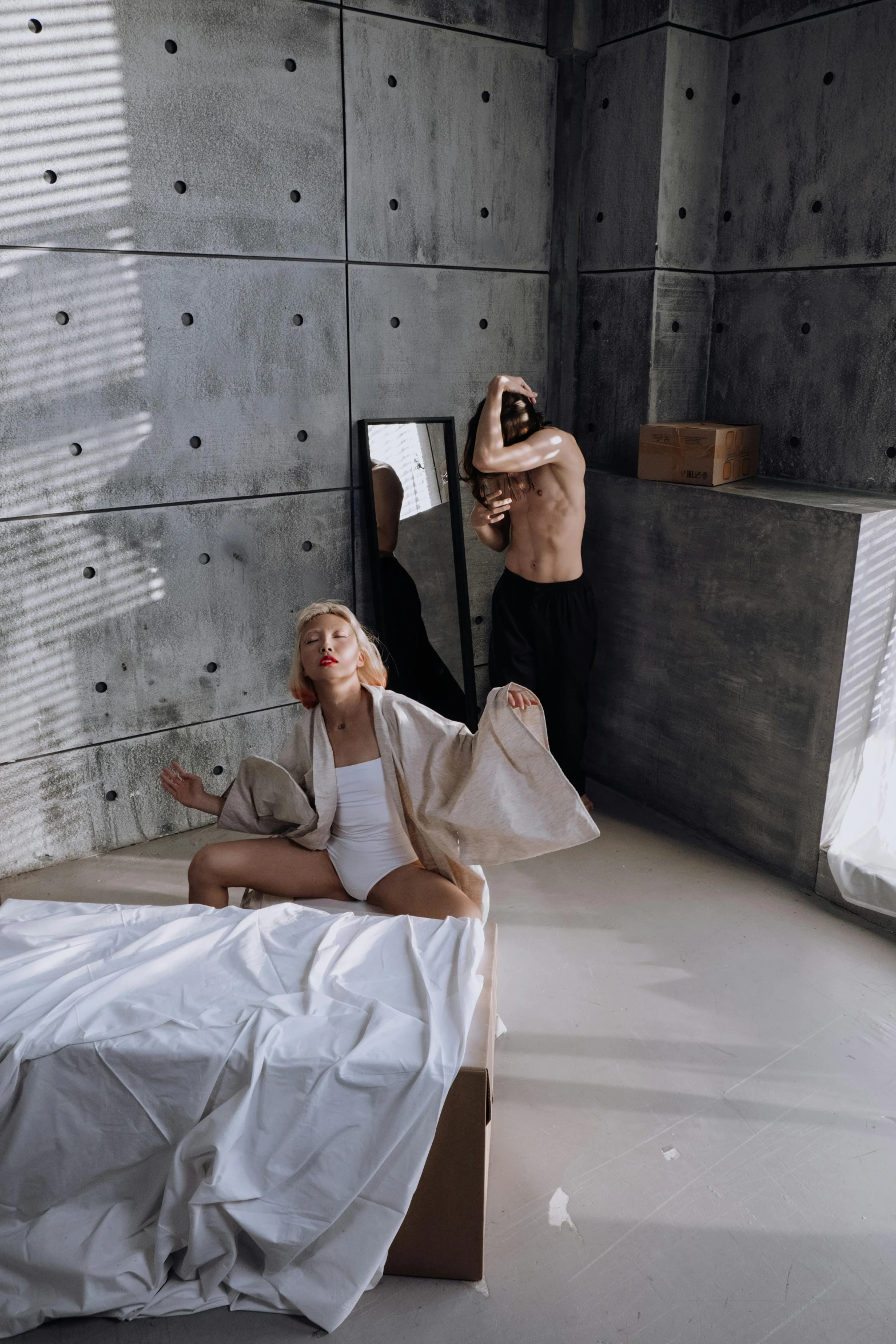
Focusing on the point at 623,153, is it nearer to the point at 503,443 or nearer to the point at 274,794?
the point at 503,443

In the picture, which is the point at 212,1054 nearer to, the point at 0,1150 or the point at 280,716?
the point at 0,1150

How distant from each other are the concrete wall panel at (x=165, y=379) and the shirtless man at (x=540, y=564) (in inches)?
26.7

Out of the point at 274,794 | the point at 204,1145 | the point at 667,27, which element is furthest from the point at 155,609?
the point at 667,27

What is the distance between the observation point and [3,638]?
3775 millimetres

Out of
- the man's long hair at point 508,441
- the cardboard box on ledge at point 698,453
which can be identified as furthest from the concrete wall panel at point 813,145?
the man's long hair at point 508,441

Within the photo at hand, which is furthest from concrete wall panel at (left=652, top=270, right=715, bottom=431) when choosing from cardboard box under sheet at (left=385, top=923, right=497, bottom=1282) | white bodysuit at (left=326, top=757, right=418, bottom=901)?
cardboard box under sheet at (left=385, top=923, right=497, bottom=1282)

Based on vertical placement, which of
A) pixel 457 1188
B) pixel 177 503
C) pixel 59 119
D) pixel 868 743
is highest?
pixel 59 119

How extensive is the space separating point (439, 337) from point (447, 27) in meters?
1.23

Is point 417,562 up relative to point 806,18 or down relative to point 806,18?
down

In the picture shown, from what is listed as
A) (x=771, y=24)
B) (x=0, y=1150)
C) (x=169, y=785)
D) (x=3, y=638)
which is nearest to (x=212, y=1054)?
(x=0, y=1150)

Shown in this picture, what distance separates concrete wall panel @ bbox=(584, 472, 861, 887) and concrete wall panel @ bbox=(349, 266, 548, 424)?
2.37ft

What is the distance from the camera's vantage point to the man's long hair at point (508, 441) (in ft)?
13.7

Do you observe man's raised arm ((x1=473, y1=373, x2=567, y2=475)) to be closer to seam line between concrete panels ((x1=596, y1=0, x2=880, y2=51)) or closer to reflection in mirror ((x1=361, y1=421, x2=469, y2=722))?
reflection in mirror ((x1=361, y1=421, x2=469, y2=722))

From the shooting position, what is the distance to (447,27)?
4.25 metres
